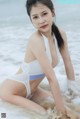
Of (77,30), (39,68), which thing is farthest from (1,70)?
(77,30)

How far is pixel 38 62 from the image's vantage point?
124 inches

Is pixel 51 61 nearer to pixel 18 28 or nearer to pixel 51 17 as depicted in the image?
pixel 51 17

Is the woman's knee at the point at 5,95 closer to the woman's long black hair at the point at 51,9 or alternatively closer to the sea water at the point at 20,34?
the sea water at the point at 20,34

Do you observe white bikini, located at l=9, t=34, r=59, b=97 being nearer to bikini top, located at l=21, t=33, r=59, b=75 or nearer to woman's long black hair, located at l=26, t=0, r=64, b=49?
bikini top, located at l=21, t=33, r=59, b=75

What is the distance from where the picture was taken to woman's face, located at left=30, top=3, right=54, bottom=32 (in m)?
3.00

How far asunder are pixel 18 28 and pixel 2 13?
7.99 feet

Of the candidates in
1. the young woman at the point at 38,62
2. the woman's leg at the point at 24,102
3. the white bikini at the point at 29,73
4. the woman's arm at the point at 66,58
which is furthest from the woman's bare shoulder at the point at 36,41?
the woman's leg at the point at 24,102

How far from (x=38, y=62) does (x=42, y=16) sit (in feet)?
1.50

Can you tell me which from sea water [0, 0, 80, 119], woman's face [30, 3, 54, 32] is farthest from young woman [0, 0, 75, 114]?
sea water [0, 0, 80, 119]

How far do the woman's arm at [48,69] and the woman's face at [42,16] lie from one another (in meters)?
0.15

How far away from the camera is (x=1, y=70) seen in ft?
14.6

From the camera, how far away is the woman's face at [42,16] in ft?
9.85

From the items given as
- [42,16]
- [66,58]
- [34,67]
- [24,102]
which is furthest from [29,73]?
[42,16]

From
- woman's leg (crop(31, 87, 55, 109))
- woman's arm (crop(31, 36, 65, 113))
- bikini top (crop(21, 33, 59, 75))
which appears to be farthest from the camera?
woman's leg (crop(31, 87, 55, 109))
